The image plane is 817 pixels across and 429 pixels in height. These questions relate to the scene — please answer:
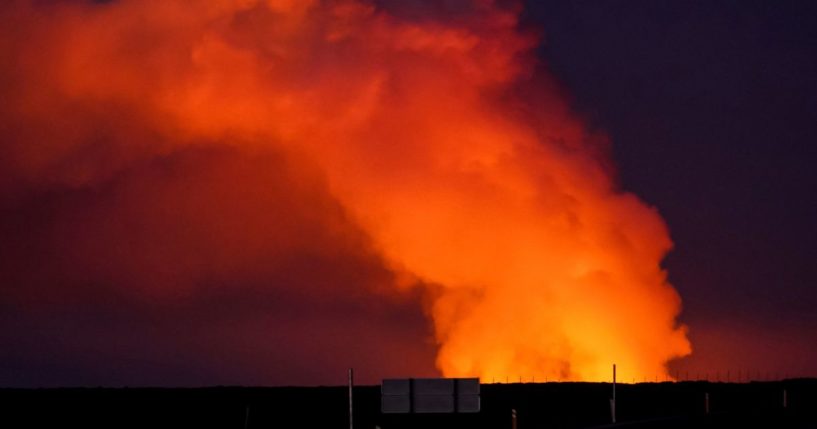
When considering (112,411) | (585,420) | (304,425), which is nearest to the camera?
(585,420)

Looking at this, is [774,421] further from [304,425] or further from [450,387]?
[304,425]

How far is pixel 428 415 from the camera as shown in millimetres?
89812

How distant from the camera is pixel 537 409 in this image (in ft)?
306

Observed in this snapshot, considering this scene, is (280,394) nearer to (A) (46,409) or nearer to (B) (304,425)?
(A) (46,409)

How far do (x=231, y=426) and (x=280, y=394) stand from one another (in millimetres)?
58451

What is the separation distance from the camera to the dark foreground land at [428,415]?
68062 millimetres

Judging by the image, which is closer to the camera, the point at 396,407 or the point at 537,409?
the point at 396,407

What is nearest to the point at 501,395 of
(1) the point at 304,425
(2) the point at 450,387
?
(1) the point at 304,425

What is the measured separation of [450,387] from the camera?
5484 centimetres

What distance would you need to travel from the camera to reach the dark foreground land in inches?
2680

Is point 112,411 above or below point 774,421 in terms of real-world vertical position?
above

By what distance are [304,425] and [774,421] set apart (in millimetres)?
36313

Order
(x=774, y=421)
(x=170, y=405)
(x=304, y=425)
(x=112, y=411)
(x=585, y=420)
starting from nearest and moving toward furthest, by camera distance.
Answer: (x=774, y=421) → (x=585, y=420) → (x=304, y=425) → (x=112, y=411) → (x=170, y=405)

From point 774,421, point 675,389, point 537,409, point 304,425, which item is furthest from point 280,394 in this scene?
point 774,421
